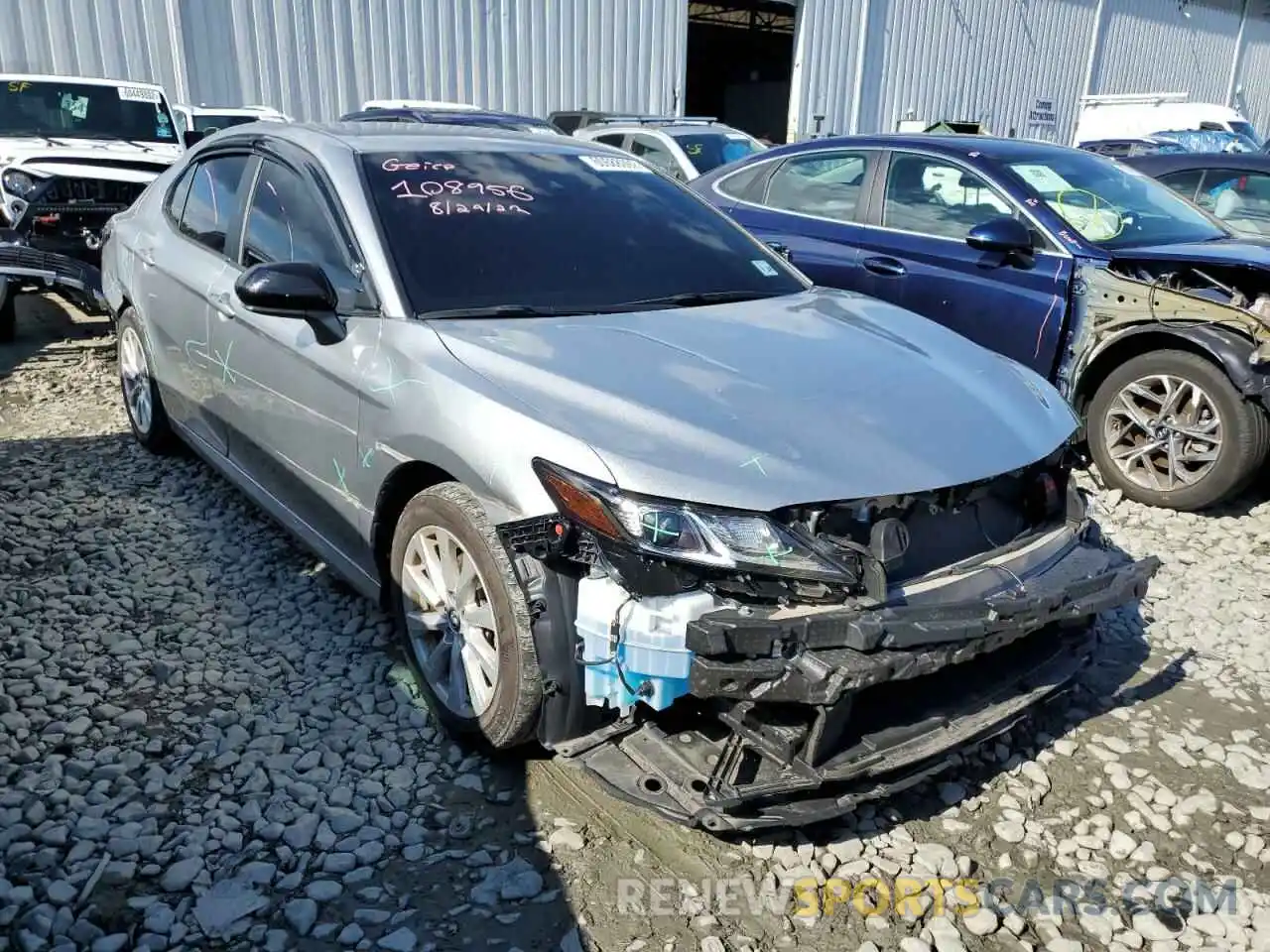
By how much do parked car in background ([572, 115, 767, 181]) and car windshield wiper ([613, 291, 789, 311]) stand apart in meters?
7.05

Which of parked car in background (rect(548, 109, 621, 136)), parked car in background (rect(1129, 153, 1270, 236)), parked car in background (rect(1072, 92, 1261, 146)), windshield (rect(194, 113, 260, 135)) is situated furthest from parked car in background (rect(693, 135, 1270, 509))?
parked car in background (rect(1072, 92, 1261, 146))

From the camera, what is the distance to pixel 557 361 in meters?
2.73

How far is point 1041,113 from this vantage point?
26.2 m

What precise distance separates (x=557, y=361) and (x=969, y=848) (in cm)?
169

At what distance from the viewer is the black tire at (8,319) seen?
748 cm

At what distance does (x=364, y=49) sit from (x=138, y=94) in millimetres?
6311

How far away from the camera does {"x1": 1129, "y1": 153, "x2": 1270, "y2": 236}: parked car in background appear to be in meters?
7.00

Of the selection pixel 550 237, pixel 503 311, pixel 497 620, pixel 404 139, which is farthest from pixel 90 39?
pixel 497 620

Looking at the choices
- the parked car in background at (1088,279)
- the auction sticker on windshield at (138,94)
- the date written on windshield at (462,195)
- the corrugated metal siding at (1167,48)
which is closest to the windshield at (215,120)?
the auction sticker on windshield at (138,94)

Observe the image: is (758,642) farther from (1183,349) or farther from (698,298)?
(1183,349)

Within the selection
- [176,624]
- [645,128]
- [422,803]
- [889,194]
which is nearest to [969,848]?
[422,803]

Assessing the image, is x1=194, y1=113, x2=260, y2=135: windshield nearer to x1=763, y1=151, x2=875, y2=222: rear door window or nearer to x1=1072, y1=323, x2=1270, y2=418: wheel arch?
x1=763, y1=151, x2=875, y2=222: rear door window

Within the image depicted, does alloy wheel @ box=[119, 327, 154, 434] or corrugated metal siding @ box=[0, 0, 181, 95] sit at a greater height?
corrugated metal siding @ box=[0, 0, 181, 95]

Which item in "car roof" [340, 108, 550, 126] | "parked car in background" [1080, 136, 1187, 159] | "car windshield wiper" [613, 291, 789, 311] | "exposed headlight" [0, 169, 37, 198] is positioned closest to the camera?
"car windshield wiper" [613, 291, 789, 311]
